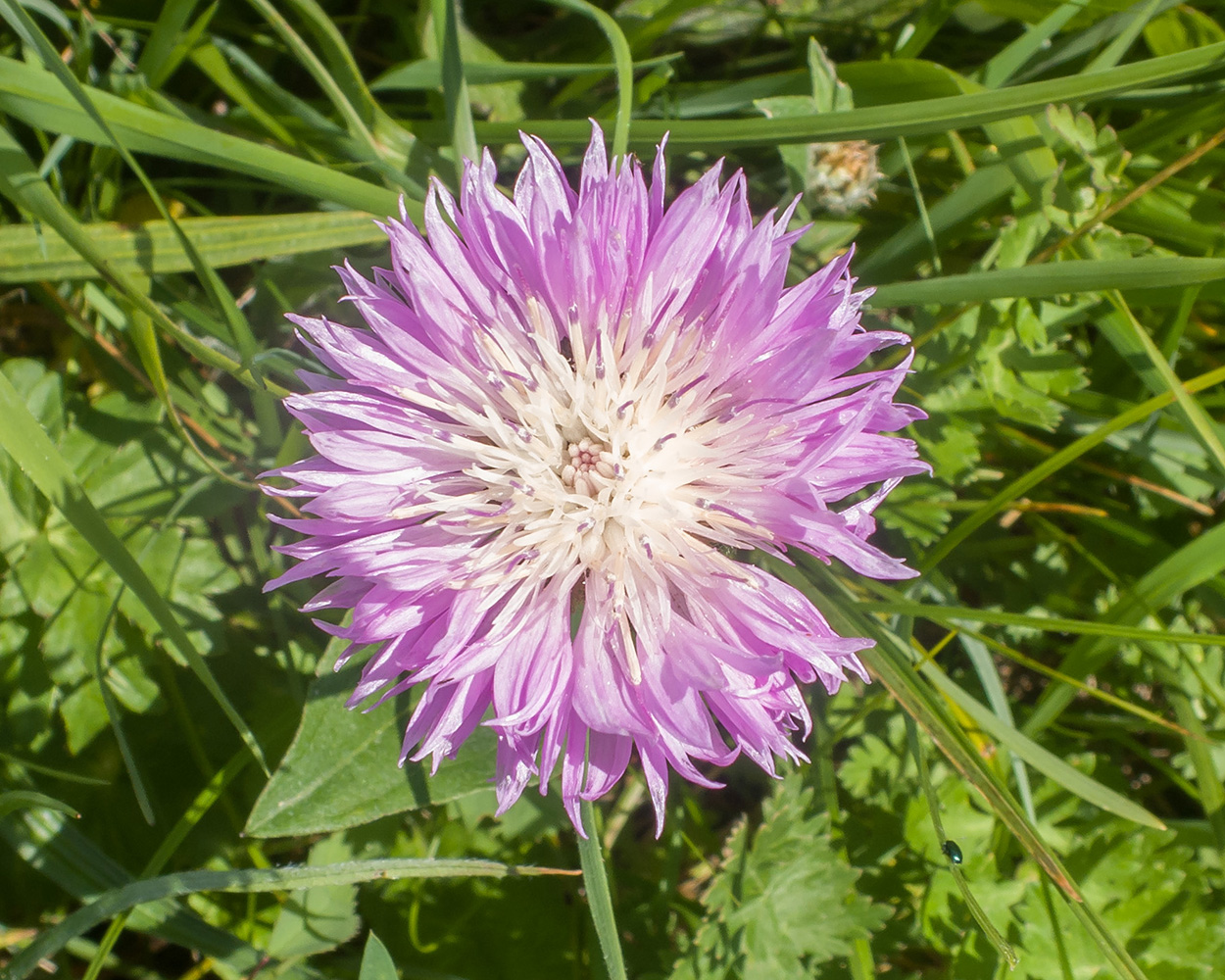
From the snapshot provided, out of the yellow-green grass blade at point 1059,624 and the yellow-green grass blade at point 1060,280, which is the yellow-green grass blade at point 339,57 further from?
the yellow-green grass blade at point 1059,624

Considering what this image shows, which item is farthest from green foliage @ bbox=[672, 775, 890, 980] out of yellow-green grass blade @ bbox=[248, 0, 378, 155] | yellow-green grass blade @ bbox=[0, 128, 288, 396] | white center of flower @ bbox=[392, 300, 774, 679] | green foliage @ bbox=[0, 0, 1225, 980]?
yellow-green grass blade @ bbox=[248, 0, 378, 155]

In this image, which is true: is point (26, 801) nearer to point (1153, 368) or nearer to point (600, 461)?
point (600, 461)

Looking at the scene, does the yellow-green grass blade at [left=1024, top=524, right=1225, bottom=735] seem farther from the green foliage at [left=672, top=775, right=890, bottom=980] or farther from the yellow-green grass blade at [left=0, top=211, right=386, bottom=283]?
the yellow-green grass blade at [left=0, top=211, right=386, bottom=283]

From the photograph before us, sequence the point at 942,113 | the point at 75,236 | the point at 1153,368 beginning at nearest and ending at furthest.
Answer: the point at 75,236 < the point at 942,113 < the point at 1153,368

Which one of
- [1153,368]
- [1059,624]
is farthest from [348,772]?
[1153,368]

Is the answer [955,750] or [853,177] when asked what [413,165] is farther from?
[955,750]

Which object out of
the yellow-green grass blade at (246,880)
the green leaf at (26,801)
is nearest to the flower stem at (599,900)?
the yellow-green grass blade at (246,880)
